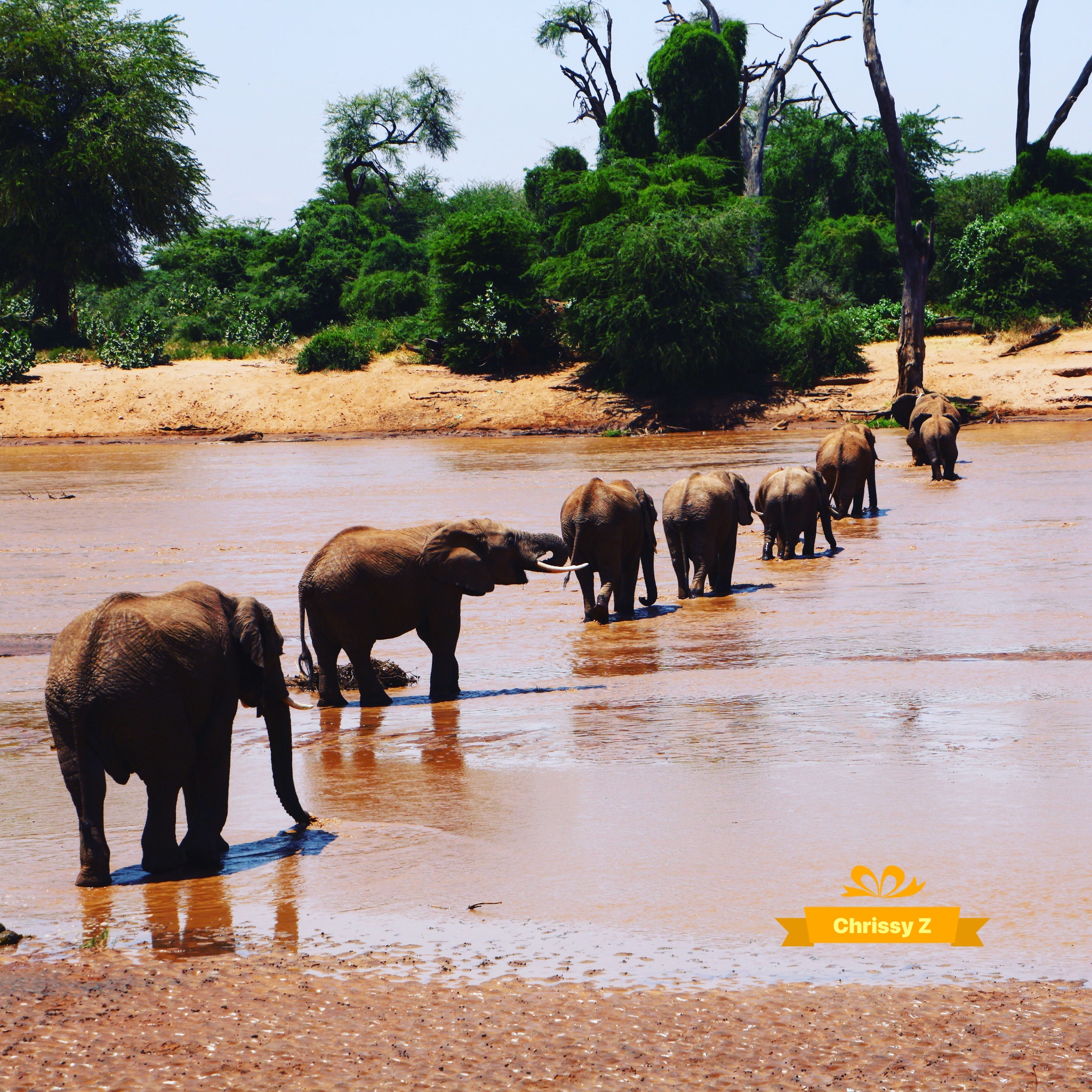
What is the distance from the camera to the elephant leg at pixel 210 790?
18.5 feet

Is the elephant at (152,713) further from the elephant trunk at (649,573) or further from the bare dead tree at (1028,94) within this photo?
the bare dead tree at (1028,94)

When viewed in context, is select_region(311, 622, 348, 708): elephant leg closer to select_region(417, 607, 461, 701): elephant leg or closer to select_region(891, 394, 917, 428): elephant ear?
select_region(417, 607, 461, 701): elephant leg

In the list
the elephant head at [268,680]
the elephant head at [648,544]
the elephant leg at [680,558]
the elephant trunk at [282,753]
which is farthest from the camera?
the elephant leg at [680,558]

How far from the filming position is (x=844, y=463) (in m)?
18.8

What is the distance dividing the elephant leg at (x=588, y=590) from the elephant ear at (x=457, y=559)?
2739mm

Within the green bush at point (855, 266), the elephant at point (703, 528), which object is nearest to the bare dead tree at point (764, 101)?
the green bush at point (855, 266)

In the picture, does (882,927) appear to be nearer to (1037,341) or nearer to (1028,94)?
(1037,341)

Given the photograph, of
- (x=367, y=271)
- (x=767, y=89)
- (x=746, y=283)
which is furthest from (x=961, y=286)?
(x=367, y=271)

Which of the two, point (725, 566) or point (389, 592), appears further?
point (725, 566)

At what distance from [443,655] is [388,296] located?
39.2 meters

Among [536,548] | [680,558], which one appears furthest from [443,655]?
[680,558]

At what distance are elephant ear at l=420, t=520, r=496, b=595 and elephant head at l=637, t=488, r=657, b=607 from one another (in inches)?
142

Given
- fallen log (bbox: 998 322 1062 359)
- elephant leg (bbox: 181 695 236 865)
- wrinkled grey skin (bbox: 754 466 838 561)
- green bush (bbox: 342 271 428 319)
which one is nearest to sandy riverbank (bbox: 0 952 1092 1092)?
elephant leg (bbox: 181 695 236 865)

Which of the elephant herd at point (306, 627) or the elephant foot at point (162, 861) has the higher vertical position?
the elephant herd at point (306, 627)
